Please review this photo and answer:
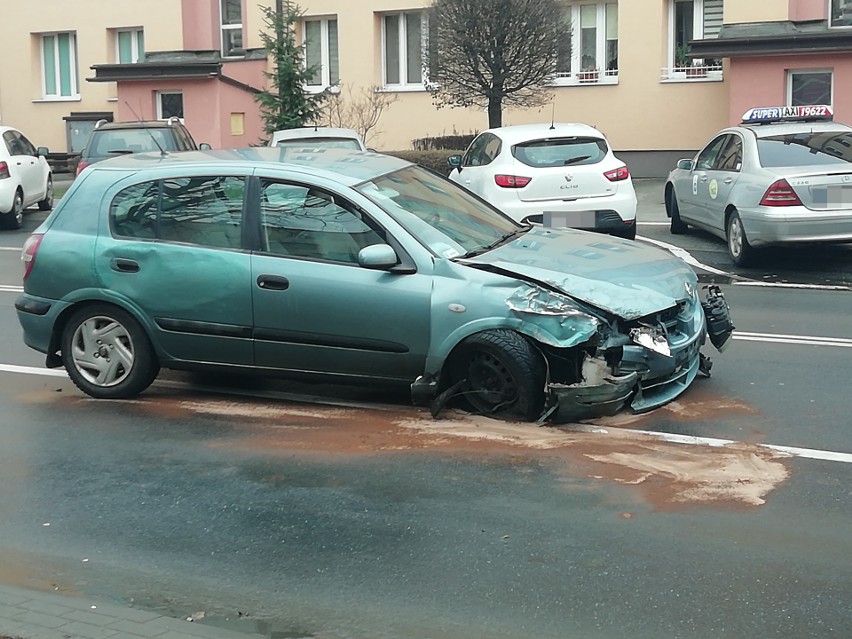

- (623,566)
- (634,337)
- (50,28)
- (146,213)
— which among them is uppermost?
(50,28)

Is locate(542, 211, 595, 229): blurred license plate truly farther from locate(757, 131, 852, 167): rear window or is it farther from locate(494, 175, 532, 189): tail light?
locate(757, 131, 852, 167): rear window

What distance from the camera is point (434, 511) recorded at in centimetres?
570

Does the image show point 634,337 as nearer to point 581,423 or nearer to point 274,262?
point 581,423

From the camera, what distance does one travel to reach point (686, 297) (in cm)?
727

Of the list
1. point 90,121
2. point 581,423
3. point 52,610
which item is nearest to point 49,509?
point 52,610

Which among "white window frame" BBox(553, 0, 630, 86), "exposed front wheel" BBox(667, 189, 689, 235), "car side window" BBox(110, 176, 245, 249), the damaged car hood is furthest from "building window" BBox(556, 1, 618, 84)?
"car side window" BBox(110, 176, 245, 249)

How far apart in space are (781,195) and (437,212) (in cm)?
624

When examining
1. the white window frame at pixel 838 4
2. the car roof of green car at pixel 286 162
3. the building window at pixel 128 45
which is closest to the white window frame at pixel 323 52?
the building window at pixel 128 45

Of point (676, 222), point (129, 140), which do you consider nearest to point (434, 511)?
point (676, 222)

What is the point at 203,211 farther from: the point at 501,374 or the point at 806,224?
the point at 806,224

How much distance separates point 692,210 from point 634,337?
9033 mm

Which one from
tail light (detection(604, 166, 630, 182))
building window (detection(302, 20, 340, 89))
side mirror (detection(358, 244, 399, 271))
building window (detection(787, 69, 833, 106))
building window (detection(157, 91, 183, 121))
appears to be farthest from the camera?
building window (detection(302, 20, 340, 89))

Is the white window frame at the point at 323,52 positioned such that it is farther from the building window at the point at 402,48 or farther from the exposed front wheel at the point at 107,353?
the exposed front wheel at the point at 107,353

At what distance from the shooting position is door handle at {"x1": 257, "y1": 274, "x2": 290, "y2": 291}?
725 centimetres
